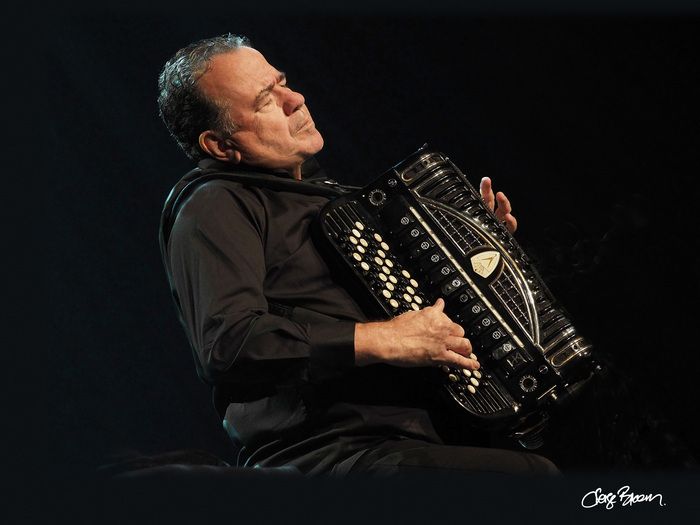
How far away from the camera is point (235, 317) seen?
6.70ft

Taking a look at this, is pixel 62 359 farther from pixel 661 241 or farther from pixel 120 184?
pixel 661 241

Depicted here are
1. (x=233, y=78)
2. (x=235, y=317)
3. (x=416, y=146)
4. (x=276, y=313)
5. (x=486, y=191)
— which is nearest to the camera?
(x=235, y=317)

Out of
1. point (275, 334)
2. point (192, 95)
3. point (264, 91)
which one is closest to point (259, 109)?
point (264, 91)

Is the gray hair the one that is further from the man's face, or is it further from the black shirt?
the black shirt

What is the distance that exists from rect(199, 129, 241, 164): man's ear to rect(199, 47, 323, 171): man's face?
1 cm

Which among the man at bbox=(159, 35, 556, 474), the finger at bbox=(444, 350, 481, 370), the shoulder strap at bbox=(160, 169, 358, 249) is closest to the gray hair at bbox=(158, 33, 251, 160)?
the man at bbox=(159, 35, 556, 474)

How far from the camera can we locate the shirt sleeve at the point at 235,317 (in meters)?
2.04

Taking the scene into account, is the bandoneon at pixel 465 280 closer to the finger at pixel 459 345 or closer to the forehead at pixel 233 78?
the finger at pixel 459 345

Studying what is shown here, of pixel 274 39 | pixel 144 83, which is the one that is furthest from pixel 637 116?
pixel 144 83

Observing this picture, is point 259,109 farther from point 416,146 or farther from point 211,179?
point 416,146

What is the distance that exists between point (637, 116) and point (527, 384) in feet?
4.17

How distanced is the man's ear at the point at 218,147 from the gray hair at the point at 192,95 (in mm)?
17

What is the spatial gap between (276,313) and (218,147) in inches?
17.1

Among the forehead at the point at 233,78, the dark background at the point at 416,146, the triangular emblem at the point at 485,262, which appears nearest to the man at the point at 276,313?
the forehead at the point at 233,78
